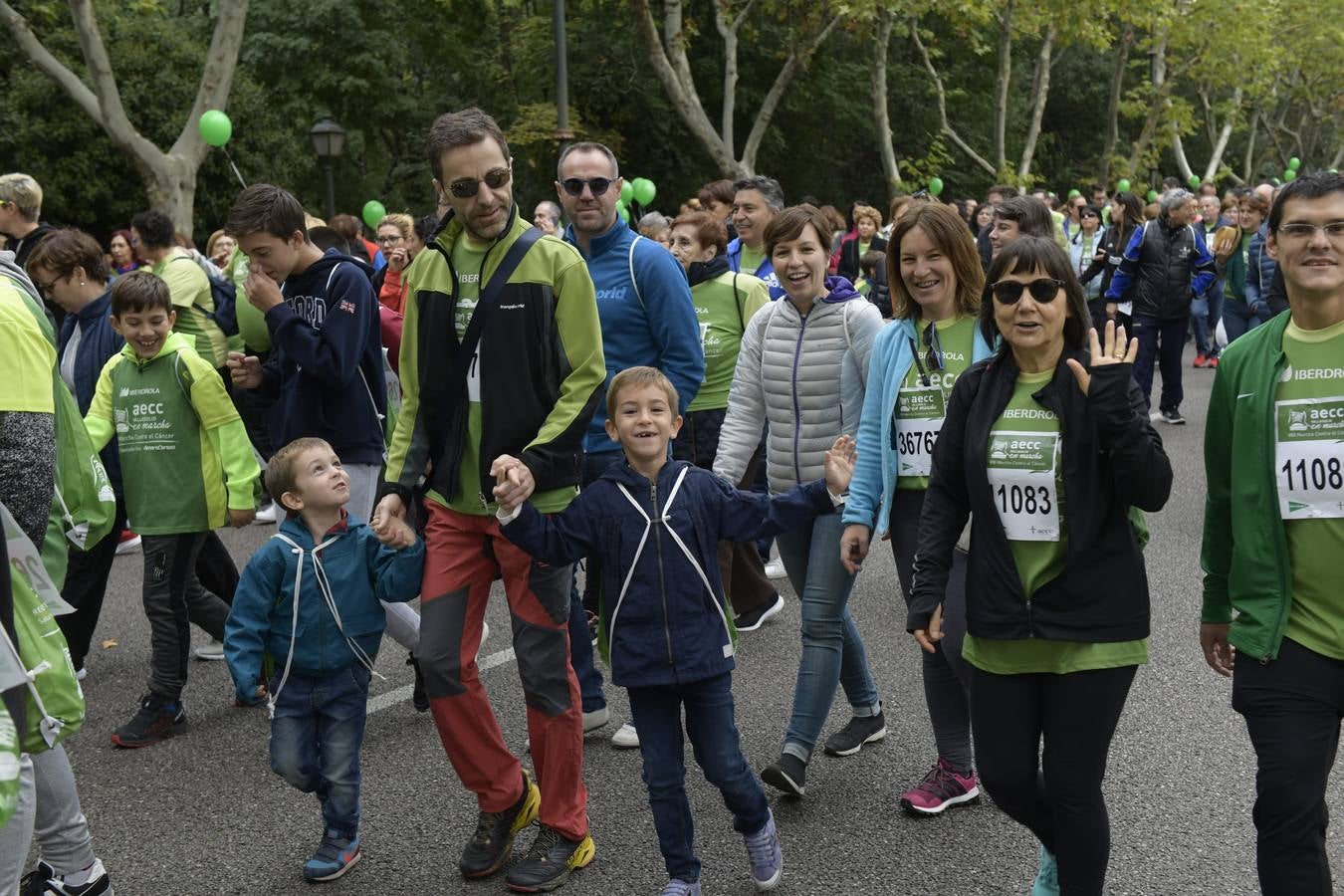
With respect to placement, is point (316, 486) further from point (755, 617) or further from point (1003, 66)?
point (1003, 66)

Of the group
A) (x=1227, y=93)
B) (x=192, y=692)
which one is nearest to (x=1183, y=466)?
(x=192, y=692)

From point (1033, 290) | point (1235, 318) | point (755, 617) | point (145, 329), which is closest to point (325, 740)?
point (145, 329)

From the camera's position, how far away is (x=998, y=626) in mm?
3305

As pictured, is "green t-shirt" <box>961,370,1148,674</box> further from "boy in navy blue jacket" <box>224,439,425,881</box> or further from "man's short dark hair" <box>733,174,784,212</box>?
"man's short dark hair" <box>733,174,784,212</box>

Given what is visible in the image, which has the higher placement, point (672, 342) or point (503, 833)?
point (672, 342)

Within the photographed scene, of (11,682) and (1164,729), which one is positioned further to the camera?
(1164,729)

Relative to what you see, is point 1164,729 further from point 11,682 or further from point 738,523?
point 11,682

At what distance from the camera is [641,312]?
16.8 feet

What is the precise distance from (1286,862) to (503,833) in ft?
7.45

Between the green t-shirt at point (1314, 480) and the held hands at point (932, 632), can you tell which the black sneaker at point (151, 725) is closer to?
the held hands at point (932, 632)

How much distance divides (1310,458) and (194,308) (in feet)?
20.6

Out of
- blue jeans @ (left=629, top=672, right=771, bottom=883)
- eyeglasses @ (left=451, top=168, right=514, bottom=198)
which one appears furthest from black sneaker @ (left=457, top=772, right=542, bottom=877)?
eyeglasses @ (left=451, top=168, right=514, bottom=198)

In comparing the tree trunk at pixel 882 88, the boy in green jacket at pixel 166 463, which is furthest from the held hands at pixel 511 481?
the tree trunk at pixel 882 88

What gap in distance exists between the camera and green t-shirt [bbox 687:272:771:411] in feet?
22.9
